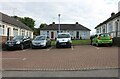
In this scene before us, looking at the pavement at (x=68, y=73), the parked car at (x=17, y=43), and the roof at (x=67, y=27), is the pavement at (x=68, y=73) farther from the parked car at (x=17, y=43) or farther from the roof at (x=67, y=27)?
the roof at (x=67, y=27)

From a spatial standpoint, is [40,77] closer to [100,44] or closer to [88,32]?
[100,44]

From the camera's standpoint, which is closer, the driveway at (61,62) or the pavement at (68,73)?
the pavement at (68,73)

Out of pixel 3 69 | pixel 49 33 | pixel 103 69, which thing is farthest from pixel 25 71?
pixel 49 33

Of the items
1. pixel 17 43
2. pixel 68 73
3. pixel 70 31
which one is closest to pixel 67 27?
pixel 70 31

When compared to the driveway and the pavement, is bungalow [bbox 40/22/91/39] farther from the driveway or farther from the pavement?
the pavement

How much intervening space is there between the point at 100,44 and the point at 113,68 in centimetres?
1504

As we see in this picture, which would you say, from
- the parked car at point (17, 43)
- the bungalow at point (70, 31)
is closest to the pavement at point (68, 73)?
the parked car at point (17, 43)

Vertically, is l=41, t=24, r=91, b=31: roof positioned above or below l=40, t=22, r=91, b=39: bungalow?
above

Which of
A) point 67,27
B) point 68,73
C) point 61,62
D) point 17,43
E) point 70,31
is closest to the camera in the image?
point 68,73

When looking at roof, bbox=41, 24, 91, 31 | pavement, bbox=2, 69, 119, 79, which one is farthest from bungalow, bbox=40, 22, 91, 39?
pavement, bbox=2, 69, 119, 79

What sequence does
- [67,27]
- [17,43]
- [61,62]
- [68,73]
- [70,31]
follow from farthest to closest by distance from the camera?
[67,27], [70,31], [17,43], [61,62], [68,73]

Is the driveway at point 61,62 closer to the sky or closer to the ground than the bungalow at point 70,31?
closer to the ground

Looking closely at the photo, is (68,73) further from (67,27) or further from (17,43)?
(67,27)

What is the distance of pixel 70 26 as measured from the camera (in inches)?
2741
